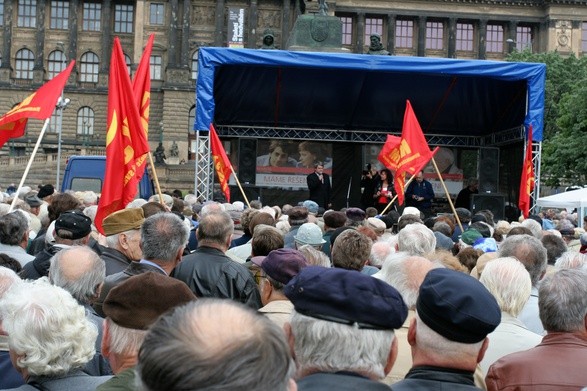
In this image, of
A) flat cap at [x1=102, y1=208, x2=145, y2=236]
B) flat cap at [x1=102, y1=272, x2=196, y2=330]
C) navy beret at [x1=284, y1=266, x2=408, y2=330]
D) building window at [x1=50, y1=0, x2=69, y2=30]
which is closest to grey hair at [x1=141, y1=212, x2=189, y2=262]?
flat cap at [x1=102, y1=208, x2=145, y2=236]

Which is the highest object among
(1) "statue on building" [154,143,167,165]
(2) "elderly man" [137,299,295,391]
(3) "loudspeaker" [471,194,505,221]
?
(2) "elderly man" [137,299,295,391]

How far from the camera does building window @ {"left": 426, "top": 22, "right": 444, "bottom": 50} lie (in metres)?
74.2

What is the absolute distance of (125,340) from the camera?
11.2ft

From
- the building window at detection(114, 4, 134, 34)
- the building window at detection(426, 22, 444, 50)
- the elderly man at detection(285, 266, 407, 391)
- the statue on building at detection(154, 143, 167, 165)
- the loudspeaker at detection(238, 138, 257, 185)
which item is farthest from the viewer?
the building window at detection(426, 22, 444, 50)

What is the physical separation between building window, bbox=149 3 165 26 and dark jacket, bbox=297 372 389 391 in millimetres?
70192

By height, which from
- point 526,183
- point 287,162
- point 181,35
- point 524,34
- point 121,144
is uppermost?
point 524,34

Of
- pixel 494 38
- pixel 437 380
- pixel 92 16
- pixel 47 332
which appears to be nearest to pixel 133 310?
pixel 47 332

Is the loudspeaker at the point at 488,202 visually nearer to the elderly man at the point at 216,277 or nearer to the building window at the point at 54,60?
the elderly man at the point at 216,277

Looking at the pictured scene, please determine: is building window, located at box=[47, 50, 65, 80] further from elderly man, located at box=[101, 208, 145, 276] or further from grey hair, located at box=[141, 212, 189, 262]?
grey hair, located at box=[141, 212, 189, 262]

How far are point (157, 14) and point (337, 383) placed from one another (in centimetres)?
7048

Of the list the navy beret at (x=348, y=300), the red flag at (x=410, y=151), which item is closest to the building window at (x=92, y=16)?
the red flag at (x=410, y=151)

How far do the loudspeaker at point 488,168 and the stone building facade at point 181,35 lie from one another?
47.8 m

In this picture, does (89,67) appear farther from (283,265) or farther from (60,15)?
(283,265)

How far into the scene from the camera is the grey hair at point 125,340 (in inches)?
135
